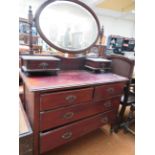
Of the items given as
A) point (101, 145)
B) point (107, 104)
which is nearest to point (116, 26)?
point (107, 104)

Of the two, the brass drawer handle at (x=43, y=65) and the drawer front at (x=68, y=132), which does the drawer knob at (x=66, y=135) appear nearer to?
the drawer front at (x=68, y=132)

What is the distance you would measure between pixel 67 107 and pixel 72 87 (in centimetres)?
17

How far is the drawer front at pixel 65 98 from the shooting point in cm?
90

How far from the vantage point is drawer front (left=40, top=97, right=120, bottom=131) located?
0.95m

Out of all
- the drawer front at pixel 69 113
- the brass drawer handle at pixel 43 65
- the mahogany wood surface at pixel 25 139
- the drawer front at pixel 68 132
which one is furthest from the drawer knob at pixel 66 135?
the brass drawer handle at pixel 43 65

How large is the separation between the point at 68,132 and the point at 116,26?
6.20 meters

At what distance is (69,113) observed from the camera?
3.46 feet

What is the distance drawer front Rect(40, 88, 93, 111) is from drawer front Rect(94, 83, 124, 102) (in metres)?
0.08

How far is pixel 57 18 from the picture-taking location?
1.23m

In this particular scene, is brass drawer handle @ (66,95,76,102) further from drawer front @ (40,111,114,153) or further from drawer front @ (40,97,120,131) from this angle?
drawer front @ (40,111,114,153)
